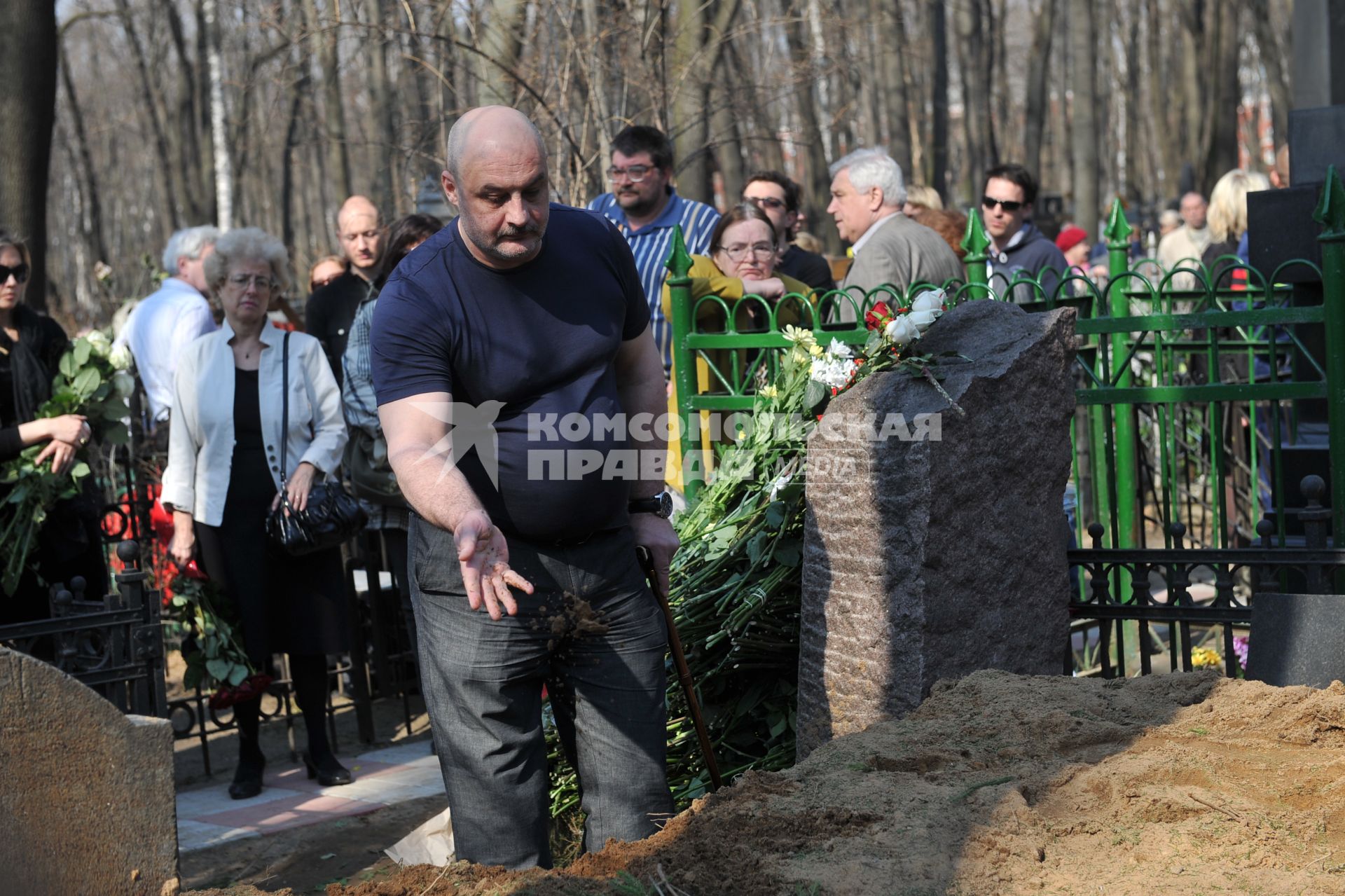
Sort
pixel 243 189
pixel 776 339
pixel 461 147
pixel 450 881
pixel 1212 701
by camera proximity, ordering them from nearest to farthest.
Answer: pixel 450 881
pixel 461 147
pixel 1212 701
pixel 776 339
pixel 243 189

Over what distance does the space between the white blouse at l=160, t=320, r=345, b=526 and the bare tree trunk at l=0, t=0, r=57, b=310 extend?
14.5 feet

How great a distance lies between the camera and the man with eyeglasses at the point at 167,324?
721cm

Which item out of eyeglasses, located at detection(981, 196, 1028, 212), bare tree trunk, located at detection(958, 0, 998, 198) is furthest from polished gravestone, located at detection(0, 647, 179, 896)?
bare tree trunk, located at detection(958, 0, 998, 198)

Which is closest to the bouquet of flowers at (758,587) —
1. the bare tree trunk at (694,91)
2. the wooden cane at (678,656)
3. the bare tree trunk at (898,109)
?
the wooden cane at (678,656)

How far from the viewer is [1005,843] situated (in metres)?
2.61

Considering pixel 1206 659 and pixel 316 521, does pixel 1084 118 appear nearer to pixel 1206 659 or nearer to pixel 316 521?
pixel 1206 659

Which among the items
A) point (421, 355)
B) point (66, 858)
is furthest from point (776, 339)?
point (66, 858)

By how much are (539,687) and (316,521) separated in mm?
2193

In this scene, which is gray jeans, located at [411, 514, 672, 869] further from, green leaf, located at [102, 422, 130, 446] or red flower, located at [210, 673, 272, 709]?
green leaf, located at [102, 422, 130, 446]

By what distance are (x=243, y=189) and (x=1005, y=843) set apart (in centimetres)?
3601

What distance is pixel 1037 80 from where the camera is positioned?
88.8ft

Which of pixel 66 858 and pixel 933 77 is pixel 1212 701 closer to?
pixel 66 858

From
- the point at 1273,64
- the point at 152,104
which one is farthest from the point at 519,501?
the point at 152,104

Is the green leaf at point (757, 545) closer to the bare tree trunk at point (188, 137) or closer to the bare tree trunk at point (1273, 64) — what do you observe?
the bare tree trunk at point (1273, 64)
